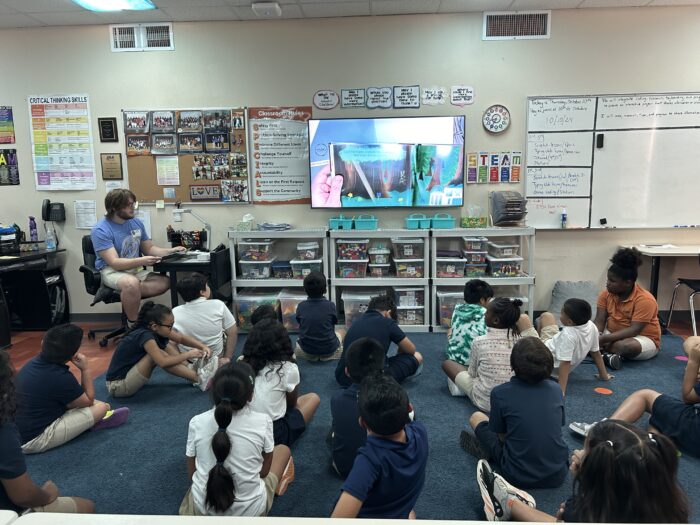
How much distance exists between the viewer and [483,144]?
4453mm

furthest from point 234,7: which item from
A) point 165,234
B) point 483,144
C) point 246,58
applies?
point 483,144

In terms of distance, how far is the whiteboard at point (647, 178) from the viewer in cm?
432

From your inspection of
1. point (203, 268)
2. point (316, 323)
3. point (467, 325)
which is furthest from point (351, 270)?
point (467, 325)

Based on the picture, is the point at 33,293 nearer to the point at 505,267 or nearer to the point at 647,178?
the point at 505,267

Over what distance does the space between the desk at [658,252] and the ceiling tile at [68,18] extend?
5.42m

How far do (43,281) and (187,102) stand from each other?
2.19 metres

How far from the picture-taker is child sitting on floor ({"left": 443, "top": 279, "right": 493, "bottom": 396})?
3010 mm

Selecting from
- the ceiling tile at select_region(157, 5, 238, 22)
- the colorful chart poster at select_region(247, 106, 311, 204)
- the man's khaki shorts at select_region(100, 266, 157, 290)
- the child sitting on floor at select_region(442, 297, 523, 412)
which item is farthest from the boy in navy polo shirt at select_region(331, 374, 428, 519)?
the ceiling tile at select_region(157, 5, 238, 22)

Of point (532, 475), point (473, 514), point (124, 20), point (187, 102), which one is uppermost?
point (124, 20)

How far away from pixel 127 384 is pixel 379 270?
2.32 m

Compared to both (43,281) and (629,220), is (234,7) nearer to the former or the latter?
(43,281)

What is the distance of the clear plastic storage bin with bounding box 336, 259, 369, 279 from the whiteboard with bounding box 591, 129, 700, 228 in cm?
228

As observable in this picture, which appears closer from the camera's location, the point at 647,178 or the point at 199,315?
the point at 199,315

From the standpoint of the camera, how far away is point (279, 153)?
4535 mm
